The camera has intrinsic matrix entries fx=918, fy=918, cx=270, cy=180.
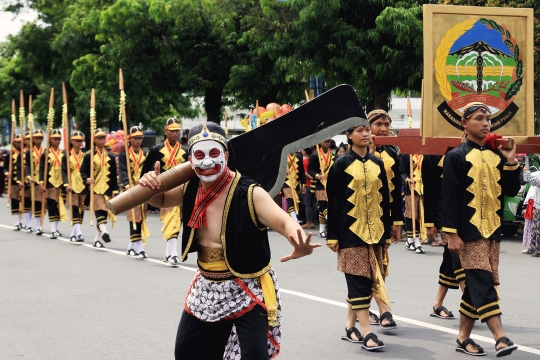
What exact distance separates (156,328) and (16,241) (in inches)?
357

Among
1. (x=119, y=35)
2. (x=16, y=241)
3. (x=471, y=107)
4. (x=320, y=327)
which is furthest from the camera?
(x=119, y=35)

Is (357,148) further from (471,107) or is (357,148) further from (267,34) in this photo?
(267,34)

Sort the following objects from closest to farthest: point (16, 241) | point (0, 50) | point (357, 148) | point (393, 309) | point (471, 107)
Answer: point (471, 107) < point (357, 148) < point (393, 309) < point (16, 241) < point (0, 50)

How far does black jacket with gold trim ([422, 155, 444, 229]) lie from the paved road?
0.93 metres

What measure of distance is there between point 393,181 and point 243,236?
4001 millimetres

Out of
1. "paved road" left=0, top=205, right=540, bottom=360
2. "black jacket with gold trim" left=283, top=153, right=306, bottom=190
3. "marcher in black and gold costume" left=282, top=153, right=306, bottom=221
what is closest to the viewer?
"paved road" left=0, top=205, right=540, bottom=360

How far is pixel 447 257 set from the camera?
334 inches

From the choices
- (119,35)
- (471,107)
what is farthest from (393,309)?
(119,35)

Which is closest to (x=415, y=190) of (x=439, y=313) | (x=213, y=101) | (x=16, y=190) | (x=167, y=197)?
(x=439, y=313)

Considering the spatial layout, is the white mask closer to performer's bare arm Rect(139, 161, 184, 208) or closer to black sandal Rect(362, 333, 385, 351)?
performer's bare arm Rect(139, 161, 184, 208)

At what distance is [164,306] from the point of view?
A: 9477 millimetres

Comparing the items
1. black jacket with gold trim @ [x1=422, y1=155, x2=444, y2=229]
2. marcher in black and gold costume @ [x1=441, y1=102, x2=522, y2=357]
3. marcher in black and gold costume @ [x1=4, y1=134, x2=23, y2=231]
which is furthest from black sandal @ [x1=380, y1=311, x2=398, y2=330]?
marcher in black and gold costume @ [x1=4, y1=134, x2=23, y2=231]

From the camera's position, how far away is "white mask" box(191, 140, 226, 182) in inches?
198

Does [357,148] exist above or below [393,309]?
above
